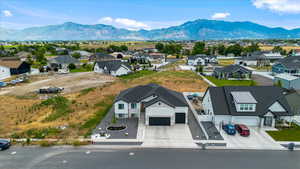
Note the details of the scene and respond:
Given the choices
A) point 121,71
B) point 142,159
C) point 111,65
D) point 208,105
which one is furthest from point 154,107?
point 111,65

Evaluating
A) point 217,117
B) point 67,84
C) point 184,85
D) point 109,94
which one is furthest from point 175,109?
point 67,84

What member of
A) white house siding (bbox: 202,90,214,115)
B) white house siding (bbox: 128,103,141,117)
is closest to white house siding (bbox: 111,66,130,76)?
white house siding (bbox: 128,103,141,117)

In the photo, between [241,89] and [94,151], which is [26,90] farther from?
[241,89]

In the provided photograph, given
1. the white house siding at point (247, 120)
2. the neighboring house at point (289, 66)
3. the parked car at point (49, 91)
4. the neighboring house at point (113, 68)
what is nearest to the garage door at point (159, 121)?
the white house siding at point (247, 120)

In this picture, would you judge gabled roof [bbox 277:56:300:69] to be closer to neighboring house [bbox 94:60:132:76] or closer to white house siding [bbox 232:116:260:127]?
white house siding [bbox 232:116:260:127]

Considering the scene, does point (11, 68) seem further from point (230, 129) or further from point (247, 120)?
point (247, 120)

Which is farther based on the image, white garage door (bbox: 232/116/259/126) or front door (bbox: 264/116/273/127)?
white garage door (bbox: 232/116/259/126)
